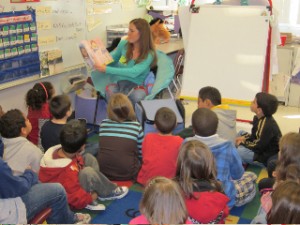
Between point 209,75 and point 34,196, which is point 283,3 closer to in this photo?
point 209,75

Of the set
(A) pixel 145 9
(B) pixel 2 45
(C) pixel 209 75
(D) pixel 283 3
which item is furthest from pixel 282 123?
(B) pixel 2 45

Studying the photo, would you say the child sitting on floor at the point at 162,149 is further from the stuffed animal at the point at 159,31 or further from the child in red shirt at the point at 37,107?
the stuffed animal at the point at 159,31

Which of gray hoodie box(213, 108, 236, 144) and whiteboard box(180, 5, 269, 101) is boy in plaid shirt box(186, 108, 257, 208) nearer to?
gray hoodie box(213, 108, 236, 144)

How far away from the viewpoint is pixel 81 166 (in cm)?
270

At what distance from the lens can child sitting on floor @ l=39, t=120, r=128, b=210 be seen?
2428 mm

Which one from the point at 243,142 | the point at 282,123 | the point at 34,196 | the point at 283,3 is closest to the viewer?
the point at 34,196

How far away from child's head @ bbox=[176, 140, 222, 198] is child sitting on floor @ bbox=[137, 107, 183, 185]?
73cm

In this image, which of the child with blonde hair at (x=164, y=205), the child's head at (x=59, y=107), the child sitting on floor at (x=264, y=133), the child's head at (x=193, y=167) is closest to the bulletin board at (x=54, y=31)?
the child's head at (x=59, y=107)

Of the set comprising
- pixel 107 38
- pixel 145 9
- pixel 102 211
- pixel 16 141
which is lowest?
pixel 102 211

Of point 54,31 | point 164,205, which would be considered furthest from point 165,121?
point 54,31

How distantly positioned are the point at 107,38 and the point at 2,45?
1.70 metres

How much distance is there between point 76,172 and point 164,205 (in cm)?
117

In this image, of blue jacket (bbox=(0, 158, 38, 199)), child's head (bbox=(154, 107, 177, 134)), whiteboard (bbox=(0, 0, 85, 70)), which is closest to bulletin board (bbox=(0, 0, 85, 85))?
whiteboard (bbox=(0, 0, 85, 70))

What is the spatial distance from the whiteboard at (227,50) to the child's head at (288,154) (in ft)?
4.52
